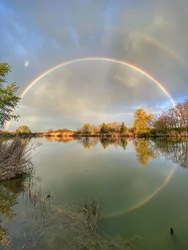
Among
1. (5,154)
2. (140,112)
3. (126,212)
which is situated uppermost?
(140,112)

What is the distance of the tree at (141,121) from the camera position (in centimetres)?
7940

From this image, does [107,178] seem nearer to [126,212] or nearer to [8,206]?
[126,212]

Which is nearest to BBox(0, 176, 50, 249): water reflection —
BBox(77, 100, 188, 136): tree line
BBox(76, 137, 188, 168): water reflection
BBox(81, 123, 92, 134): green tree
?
BBox(76, 137, 188, 168): water reflection

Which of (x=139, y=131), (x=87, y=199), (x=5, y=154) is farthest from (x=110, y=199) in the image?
(x=139, y=131)

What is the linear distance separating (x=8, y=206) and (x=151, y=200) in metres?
5.81

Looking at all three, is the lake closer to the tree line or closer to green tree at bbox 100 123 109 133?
the tree line

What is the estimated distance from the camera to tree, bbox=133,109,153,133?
79.4 metres

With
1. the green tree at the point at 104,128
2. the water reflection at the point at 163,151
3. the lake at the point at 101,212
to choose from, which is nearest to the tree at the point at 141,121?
the green tree at the point at 104,128

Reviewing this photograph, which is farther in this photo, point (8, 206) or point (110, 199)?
point (110, 199)

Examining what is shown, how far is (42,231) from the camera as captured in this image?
6.87 meters

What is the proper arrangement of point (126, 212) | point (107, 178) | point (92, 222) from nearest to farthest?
point (92, 222) → point (126, 212) → point (107, 178)

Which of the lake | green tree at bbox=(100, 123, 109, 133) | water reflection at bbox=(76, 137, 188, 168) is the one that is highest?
green tree at bbox=(100, 123, 109, 133)

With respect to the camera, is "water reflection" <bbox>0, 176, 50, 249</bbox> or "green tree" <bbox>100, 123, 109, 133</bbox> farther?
"green tree" <bbox>100, 123, 109, 133</bbox>

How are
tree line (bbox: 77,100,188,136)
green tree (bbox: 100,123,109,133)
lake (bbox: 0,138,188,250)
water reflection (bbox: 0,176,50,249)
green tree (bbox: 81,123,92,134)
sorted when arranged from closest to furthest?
water reflection (bbox: 0,176,50,249)
lake (bbox: 0,138,188,250)
tree line (bbox: 77,100,188,136)
green tree (bbox: 100,123,109,133)
green tree (bbox: 81,123,92,134)
